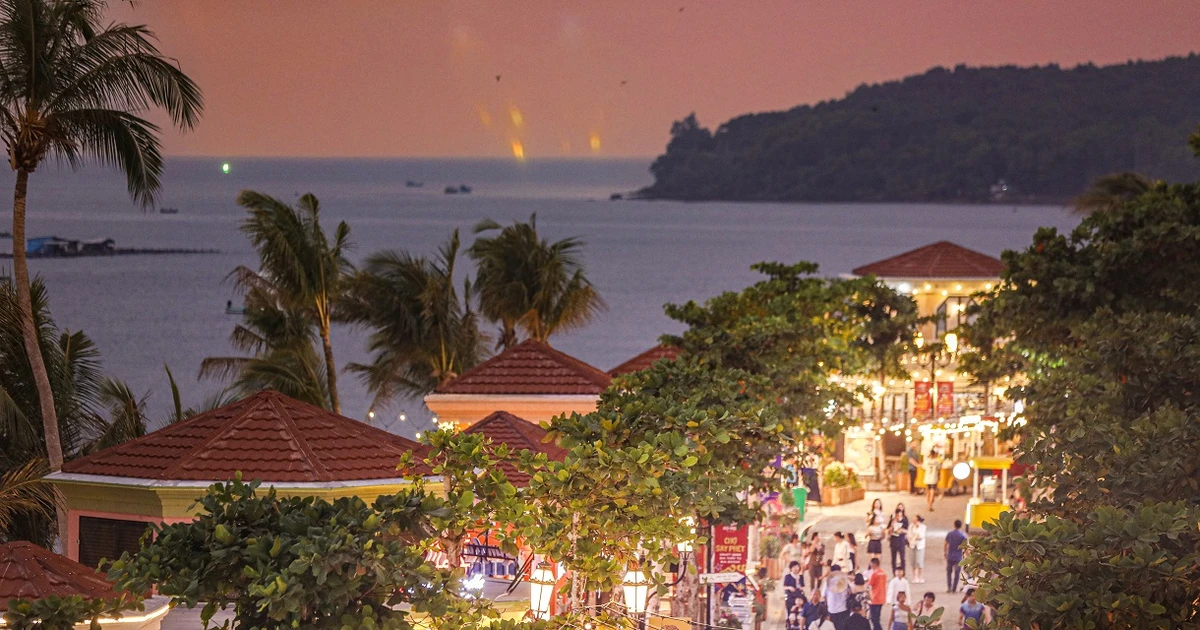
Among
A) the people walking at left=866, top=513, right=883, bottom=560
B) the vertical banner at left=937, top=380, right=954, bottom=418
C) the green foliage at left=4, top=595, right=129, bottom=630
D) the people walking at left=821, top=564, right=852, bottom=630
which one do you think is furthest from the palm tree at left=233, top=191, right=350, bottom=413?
the green foliage at left=4, top=595, right=129, bottom=630

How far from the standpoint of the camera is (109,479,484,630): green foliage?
9031mm

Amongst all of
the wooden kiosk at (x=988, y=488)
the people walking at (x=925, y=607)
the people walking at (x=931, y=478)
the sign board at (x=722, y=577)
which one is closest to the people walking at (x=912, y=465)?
the people walking at (x=931, y=478)

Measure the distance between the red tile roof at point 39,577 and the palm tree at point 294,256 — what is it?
1814 cm

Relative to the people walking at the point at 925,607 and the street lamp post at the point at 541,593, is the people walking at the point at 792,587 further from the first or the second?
the street lamp post at the point at 541,593

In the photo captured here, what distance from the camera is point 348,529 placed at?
9.37 metres

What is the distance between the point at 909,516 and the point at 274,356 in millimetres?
13069

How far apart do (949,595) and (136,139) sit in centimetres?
1425

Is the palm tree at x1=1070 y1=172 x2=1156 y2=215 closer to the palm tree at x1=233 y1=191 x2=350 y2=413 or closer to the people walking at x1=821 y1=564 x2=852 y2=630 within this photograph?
the palm tree at x1=233 y1=191 x2=350 y2=413

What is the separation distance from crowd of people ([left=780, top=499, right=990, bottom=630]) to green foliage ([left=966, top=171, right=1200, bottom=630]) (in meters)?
3.31

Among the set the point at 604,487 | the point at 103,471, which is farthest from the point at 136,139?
the point at 604,487

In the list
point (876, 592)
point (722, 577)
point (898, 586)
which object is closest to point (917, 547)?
point (898, 586)

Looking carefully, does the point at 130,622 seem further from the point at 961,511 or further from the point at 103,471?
the point at 961,511

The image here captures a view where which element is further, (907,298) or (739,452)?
(907,298)

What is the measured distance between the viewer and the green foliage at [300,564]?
903cm
